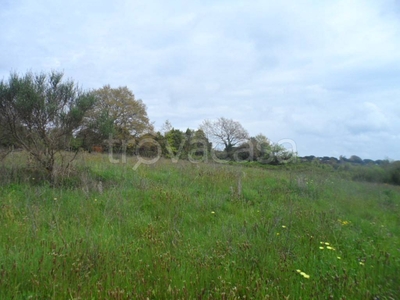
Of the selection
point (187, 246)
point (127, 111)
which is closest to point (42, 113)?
point (187, 246)

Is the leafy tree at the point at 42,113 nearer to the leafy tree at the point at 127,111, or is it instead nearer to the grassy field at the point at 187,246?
the grassy field at the point at 187,246

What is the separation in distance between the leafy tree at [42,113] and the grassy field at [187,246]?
2.89 feet

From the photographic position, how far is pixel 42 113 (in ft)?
22.7

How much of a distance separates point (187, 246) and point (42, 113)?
18.7 ft

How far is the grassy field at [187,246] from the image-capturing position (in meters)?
2.46

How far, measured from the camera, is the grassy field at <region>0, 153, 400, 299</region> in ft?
8.07

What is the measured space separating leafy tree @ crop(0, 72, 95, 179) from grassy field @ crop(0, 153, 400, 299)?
88 cm

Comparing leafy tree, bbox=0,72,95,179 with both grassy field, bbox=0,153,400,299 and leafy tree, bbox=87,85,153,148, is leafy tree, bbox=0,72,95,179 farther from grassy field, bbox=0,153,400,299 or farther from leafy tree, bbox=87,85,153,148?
leafy tree, bbox=87,85,153,148

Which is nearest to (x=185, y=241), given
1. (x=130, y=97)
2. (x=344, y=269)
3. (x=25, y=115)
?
(x=344, y=269)

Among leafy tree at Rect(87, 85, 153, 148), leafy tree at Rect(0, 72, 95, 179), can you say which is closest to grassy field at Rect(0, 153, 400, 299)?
leafy tree at Rect(0, 72, 95, 179)

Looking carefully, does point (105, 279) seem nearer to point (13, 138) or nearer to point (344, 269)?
point (344, 269)

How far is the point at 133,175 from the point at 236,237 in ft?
16.2

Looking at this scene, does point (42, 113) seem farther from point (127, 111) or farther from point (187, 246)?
point (127, 111)

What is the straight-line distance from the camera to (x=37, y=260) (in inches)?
108
